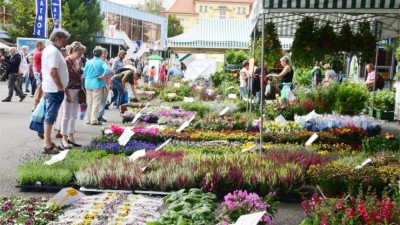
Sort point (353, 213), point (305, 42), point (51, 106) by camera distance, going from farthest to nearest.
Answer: point (305, 42)
point (51, 106)
point (353, 213)

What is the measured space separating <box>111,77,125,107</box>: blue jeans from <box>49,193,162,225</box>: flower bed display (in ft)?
36.0

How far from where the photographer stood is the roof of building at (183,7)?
→ 130 m

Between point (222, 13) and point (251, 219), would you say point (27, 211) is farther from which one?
point (222, 13)

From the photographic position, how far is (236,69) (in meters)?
25.8

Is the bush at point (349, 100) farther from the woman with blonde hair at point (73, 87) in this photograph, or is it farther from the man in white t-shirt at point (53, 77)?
the man in white t-shirt at point (53, 77)

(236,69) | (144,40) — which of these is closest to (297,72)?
(236,69)

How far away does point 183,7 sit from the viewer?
131 metres

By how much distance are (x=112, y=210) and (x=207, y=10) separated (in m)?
126

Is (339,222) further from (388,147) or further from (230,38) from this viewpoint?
(230,38)

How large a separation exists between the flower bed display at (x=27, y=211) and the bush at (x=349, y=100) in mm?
9136

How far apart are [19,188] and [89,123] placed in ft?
22.0

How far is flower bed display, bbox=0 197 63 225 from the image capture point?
4.71m

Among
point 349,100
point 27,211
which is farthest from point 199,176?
point 349,100

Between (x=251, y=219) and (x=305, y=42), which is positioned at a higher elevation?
(x=305, y=42)
